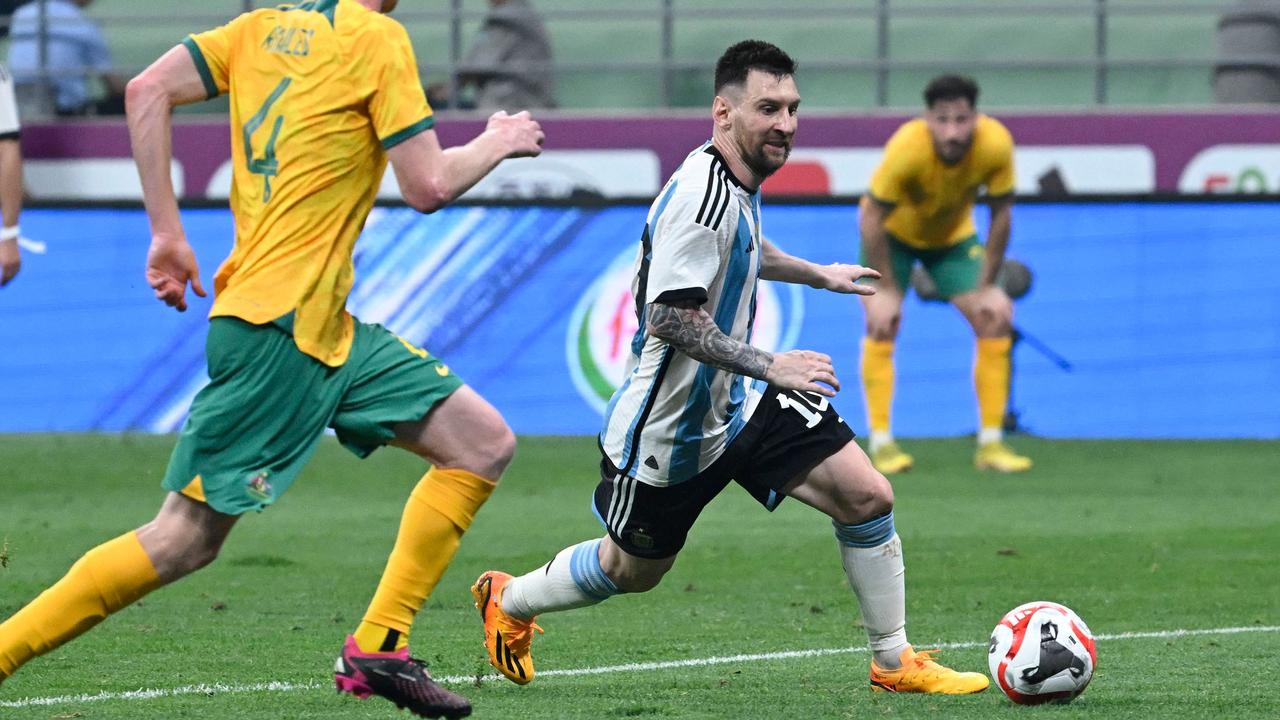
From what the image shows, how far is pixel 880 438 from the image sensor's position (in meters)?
12.0

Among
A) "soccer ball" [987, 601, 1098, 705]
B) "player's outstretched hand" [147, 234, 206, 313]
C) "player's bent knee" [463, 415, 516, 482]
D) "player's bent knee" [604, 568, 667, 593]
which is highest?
"player's outstretched hand" [147, 234, 206, 313]

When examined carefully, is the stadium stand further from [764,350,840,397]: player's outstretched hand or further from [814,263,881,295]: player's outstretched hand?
[764,350,840,397]: player's outstretched hand

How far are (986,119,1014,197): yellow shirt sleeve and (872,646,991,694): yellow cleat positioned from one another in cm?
670

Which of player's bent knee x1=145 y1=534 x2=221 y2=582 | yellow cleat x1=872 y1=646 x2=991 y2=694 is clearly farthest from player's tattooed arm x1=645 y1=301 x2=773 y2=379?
player's bent knee x1=145 y1=534 x2=221 y2=582

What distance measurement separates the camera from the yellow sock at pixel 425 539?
4992 millimetres

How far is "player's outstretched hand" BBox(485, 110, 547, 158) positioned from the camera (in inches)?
195

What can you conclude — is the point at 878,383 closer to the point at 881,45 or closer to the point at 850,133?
the point at 850,133

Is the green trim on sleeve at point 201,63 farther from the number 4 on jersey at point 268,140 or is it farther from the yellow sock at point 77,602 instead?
the yellow sock at point 77,602

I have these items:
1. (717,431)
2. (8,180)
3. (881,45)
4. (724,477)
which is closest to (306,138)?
(717,431)

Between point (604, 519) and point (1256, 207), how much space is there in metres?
8.63

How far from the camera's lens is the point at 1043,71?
16.5 metres

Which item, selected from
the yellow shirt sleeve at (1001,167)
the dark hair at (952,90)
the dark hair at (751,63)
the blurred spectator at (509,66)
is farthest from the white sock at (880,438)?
the dark hair at (751,63)

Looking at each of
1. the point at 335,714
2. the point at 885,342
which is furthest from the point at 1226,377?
the point at 335,714

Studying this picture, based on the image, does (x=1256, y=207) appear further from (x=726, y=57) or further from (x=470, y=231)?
(x=726, y=57)
